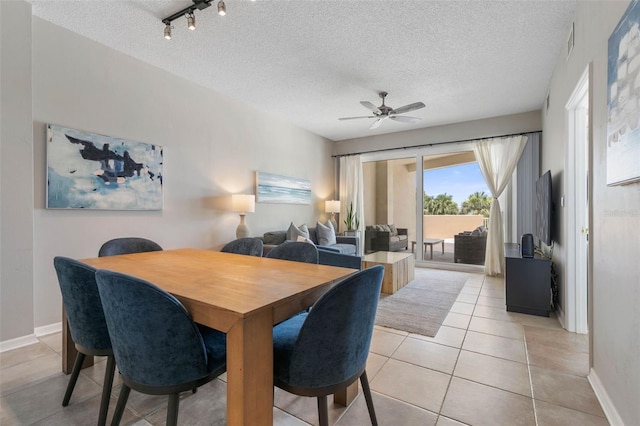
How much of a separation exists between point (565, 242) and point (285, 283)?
2.75m

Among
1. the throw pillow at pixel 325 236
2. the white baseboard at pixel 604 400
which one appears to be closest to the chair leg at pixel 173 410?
the white baseboard at pixel 604 400

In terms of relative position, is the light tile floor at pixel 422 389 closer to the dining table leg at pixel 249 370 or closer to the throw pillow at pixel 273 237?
the dining table leg at pixel 249 370

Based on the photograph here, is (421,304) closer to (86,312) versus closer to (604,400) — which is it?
(604,400)

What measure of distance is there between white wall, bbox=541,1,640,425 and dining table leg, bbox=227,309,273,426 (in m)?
1.56

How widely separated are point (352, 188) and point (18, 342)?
545cm

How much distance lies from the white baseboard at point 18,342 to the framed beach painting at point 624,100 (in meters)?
4.10

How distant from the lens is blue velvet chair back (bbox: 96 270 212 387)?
3.52ft

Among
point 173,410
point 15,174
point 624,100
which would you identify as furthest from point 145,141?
point 624,100

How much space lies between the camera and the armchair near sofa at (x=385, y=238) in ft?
21.2

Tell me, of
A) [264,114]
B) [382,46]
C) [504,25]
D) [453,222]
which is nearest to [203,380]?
[382,46]

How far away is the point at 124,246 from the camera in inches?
97.0

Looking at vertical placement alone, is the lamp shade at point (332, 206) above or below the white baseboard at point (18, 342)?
above

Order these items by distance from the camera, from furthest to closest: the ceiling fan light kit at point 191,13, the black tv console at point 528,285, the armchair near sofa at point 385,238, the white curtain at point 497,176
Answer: the armchair near sofa at point 385,238 → the white curtain at point 497,176 → the black tv console at point 528,285 → the ceiling fan light kit at point 191,13

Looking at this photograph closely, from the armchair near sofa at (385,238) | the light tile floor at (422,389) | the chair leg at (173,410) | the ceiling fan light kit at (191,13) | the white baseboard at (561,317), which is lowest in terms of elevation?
the light tile floor at (422,389)
